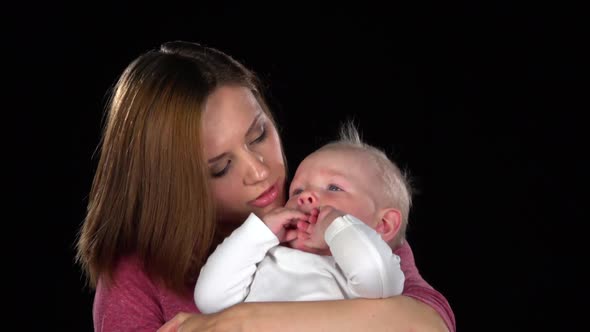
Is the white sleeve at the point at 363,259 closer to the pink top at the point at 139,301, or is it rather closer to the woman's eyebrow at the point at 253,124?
the pink top at the point at 139,301

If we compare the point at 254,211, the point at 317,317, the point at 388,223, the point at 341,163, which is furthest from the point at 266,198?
the point at 317,317

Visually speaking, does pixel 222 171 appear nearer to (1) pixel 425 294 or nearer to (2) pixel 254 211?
(2) pixel 254 211

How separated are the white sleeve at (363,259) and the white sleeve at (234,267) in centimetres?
21

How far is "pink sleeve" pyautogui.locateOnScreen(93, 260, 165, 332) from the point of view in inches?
110

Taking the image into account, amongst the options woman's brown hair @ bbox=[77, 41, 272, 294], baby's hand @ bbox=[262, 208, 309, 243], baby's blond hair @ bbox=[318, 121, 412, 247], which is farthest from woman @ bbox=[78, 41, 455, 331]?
baby's hand @ bbox=[262, 208, 309, 243]

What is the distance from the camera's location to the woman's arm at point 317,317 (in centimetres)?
239

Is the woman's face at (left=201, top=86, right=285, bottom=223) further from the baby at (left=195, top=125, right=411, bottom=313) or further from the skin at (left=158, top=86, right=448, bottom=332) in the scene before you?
the baby at (left=195, top=125, right=411, bottom=313)

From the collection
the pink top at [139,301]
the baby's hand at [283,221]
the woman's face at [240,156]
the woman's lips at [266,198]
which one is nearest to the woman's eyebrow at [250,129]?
the woman's face at [240,156]

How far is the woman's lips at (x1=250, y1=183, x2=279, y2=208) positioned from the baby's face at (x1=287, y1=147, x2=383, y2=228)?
0.38 ft

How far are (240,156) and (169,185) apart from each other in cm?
23

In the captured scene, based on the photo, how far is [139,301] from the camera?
2.84m

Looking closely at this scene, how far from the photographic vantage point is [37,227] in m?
4.24

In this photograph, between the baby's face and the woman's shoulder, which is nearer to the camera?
the baby's face

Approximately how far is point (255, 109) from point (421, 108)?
162 cm
